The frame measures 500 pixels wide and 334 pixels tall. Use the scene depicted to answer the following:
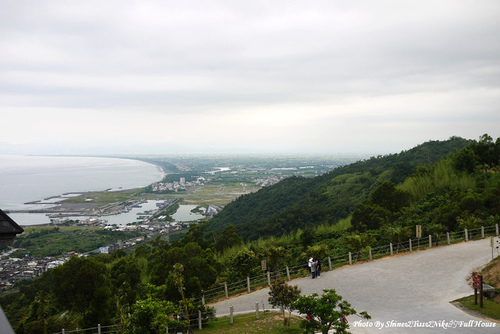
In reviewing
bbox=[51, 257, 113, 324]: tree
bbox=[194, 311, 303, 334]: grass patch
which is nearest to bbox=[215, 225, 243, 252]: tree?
bbox=[51, 257, 113, 324]: tree

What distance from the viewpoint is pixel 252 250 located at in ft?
71.3

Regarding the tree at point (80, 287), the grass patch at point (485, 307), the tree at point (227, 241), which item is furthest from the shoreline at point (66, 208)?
Result: the grass patch at point (485, 307)

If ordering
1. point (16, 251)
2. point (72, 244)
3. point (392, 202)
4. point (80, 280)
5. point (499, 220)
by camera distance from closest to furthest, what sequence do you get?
point (80, 280), point (499, 220), point (392, 202), point (16, 251), point (72, 244)

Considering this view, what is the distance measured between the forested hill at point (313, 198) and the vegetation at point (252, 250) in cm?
27

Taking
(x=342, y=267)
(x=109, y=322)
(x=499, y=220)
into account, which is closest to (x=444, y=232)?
(x=499, y=220)

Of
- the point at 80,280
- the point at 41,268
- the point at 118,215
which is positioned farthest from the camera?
the point at 118,215

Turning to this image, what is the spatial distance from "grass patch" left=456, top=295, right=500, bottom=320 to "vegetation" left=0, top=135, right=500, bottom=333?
12.6 ft

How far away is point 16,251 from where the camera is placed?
131ft

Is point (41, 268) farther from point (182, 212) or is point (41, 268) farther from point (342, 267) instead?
point (182, 212)

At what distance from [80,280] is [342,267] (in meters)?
12.1

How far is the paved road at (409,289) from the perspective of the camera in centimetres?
870

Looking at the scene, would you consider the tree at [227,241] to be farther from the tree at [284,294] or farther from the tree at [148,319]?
the tree at [148,319]

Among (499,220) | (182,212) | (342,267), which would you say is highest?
(499,220)

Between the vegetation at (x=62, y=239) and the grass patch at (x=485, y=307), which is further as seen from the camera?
the vegetation at (x=62, y=239)
